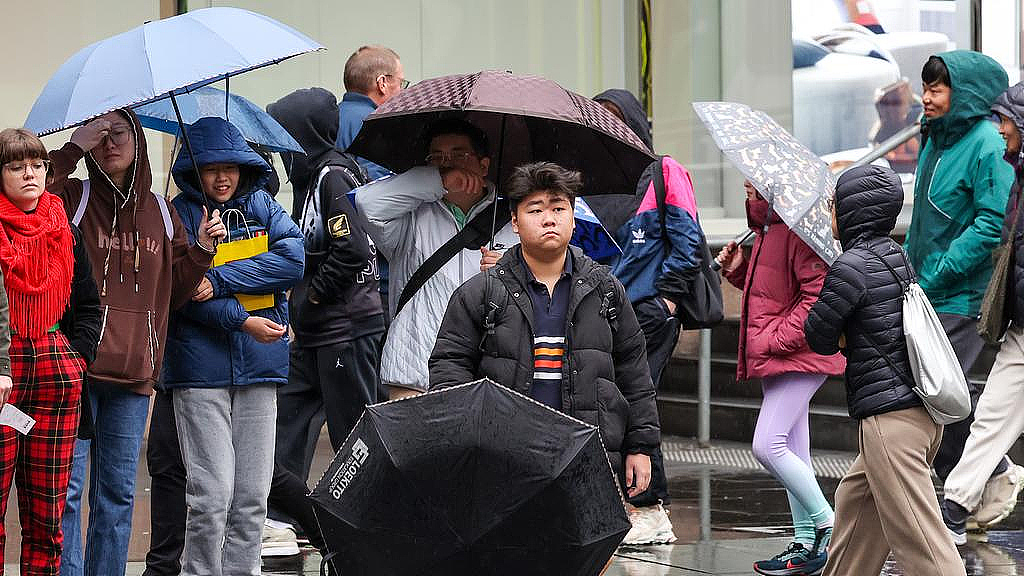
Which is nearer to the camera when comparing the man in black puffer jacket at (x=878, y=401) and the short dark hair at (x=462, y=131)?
the man in black puffer jacket at (x=878, y=401)

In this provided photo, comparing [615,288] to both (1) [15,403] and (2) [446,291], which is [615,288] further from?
(1) [15,403]

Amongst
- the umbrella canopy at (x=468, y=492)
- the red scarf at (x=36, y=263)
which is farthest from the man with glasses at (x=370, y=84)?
the umbrella canopy at (x=468, y=492)

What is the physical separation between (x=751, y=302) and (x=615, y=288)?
2.03 meters

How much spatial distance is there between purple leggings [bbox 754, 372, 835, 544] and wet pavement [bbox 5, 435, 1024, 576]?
0.33m

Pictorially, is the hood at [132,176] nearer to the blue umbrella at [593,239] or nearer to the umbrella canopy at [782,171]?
the blue umbrella at [593,239]

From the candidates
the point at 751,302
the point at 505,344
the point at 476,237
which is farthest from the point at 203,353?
the point at 751,302

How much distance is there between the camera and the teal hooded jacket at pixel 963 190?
765 cm

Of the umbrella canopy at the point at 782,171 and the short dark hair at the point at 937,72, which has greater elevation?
the short dark hair at the point at 937,72

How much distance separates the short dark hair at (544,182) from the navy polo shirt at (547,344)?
0.26 meters

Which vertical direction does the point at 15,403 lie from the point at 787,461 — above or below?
above

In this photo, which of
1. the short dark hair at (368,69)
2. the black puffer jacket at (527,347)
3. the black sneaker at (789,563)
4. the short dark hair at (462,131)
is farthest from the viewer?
the short dark hair at (368,69)

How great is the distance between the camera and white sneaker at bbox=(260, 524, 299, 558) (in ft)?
24.2

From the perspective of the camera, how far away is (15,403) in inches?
209

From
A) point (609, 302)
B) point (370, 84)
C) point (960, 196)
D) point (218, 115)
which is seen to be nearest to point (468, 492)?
point (609, 302)
